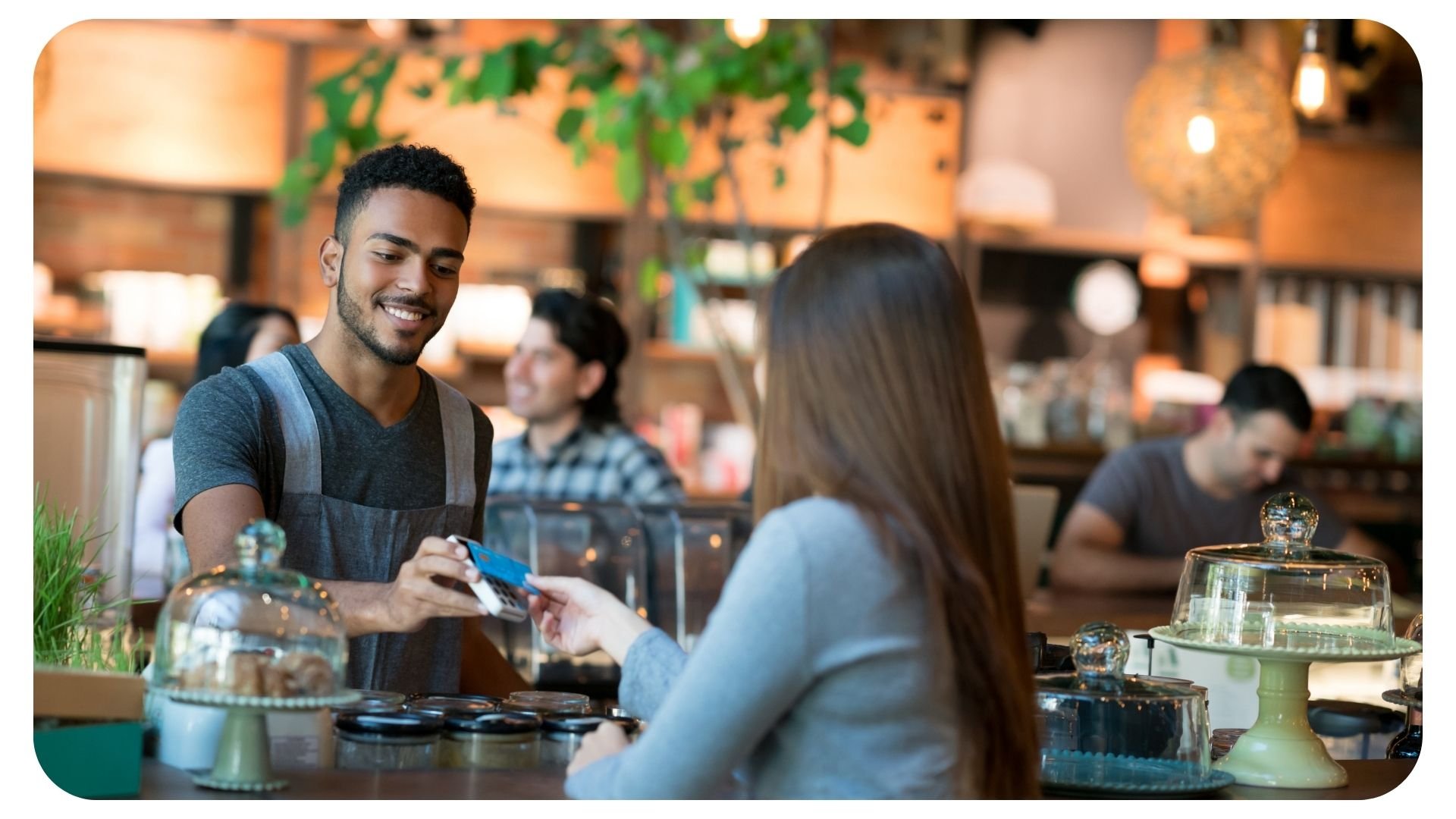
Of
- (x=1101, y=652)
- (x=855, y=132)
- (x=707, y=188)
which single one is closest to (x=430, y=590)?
(x=1101, y=652)

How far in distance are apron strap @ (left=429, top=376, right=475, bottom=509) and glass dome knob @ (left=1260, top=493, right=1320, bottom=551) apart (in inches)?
38.7

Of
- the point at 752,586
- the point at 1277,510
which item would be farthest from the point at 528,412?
the point at 752,586

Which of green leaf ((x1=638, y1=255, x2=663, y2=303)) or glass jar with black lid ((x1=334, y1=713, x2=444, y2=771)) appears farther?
green leaf ((x1=638, y1=255, x2=663, y2=303))

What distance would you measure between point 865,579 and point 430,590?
539mm

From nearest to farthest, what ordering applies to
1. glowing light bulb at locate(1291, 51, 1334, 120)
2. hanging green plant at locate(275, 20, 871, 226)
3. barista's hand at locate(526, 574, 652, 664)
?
barista's hand at locate(526, 574, 652, 664) → glowing light bulb at locate(1291, 51, 1334, 120) → hanging green plant at locate(275, 20, 871, 226)

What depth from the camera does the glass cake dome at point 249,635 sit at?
1.35 meters

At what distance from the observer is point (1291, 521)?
1.82 meters

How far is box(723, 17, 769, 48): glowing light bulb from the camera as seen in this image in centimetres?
412

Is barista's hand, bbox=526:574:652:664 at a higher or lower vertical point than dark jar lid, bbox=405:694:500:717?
higher

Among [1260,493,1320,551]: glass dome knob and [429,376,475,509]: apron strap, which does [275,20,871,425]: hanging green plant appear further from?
[1260,493,1320,551]: glass dome knob

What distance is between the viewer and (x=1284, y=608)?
1.77 m

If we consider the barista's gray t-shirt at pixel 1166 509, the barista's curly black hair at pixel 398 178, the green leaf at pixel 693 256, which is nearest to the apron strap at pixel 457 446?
the barista's curly black hair at pixel 398 178

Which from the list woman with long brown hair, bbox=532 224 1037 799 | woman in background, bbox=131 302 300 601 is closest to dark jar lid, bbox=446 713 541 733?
woman with long brown hair, bbox=532 224 1037 799
